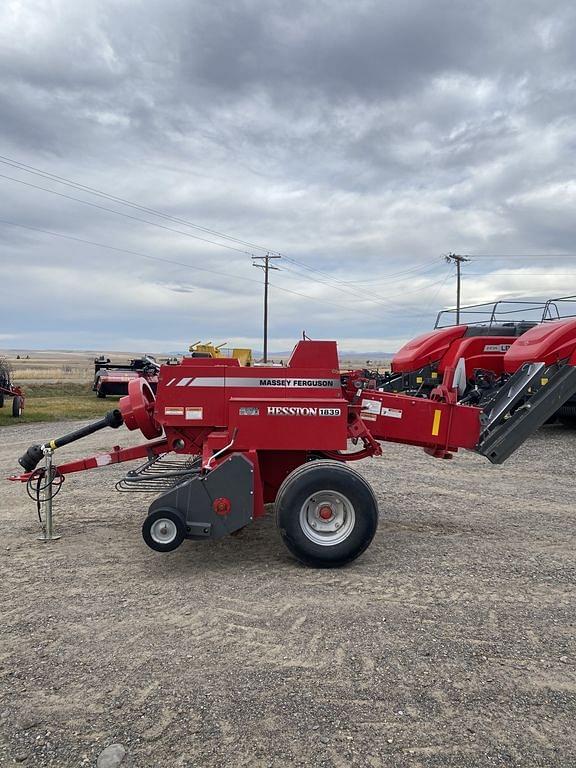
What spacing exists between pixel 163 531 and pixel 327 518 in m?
1.30

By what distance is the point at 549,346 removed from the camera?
6.84 meters

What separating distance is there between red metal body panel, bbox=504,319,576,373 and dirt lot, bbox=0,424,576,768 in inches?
73.9

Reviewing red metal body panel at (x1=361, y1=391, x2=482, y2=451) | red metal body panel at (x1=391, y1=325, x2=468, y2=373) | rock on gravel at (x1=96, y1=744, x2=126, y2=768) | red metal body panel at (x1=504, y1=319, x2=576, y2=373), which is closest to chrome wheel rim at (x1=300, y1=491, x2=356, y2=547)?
red metal body panel at (x1=361, y1=391, x2=482, y2=451)

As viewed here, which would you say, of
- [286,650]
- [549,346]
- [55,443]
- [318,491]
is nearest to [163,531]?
[318,491]

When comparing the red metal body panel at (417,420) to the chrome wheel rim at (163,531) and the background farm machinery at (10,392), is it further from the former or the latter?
the background farm machinery at (10,392)

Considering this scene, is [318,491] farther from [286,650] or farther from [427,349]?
[427,349]

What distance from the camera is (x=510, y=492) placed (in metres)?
7.79

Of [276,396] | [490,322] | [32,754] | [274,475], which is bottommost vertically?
[32,754]

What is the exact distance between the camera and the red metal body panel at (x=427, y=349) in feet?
44.1

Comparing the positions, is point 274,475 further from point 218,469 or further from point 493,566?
point 493,566

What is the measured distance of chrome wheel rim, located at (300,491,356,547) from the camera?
188 inches

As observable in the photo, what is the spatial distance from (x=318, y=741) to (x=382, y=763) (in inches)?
11.9

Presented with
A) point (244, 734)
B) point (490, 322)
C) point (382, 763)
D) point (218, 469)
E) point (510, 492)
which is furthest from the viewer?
point (490, 322)

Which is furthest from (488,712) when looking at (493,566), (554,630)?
(493,566)
